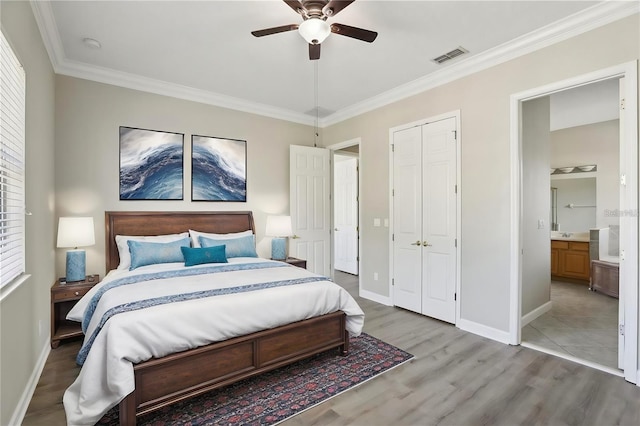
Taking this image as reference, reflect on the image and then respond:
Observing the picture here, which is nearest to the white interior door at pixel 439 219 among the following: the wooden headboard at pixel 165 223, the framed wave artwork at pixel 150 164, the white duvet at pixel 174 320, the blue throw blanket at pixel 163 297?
the white duvet at pixel 174 320

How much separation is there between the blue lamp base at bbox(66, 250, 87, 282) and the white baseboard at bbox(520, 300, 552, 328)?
4906 millimetres

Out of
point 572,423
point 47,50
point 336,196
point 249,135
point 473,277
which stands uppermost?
point 47,50

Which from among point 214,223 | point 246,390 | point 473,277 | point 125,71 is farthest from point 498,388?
point 125,71

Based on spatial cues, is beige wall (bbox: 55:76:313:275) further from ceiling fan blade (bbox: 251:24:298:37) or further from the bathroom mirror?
the bathroom mirror

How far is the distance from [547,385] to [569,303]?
272 cm

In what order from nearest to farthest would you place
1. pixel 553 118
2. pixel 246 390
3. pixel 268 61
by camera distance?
pixel 246 390, pixel 268 61, pixel 553 118

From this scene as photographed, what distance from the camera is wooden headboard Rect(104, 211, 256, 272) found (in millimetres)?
3701

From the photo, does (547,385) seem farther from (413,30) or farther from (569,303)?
(413,30)

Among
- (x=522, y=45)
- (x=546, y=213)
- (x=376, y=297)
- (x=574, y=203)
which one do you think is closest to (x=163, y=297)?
(x=376, y=297)

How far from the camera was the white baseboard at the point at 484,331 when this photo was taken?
3.17 m

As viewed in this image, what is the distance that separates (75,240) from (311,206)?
315 centimetres

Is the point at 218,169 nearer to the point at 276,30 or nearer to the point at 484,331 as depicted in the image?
the point at 276,30

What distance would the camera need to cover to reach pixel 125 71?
12.0 feet

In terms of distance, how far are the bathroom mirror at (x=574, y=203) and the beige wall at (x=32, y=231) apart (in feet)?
25.6
